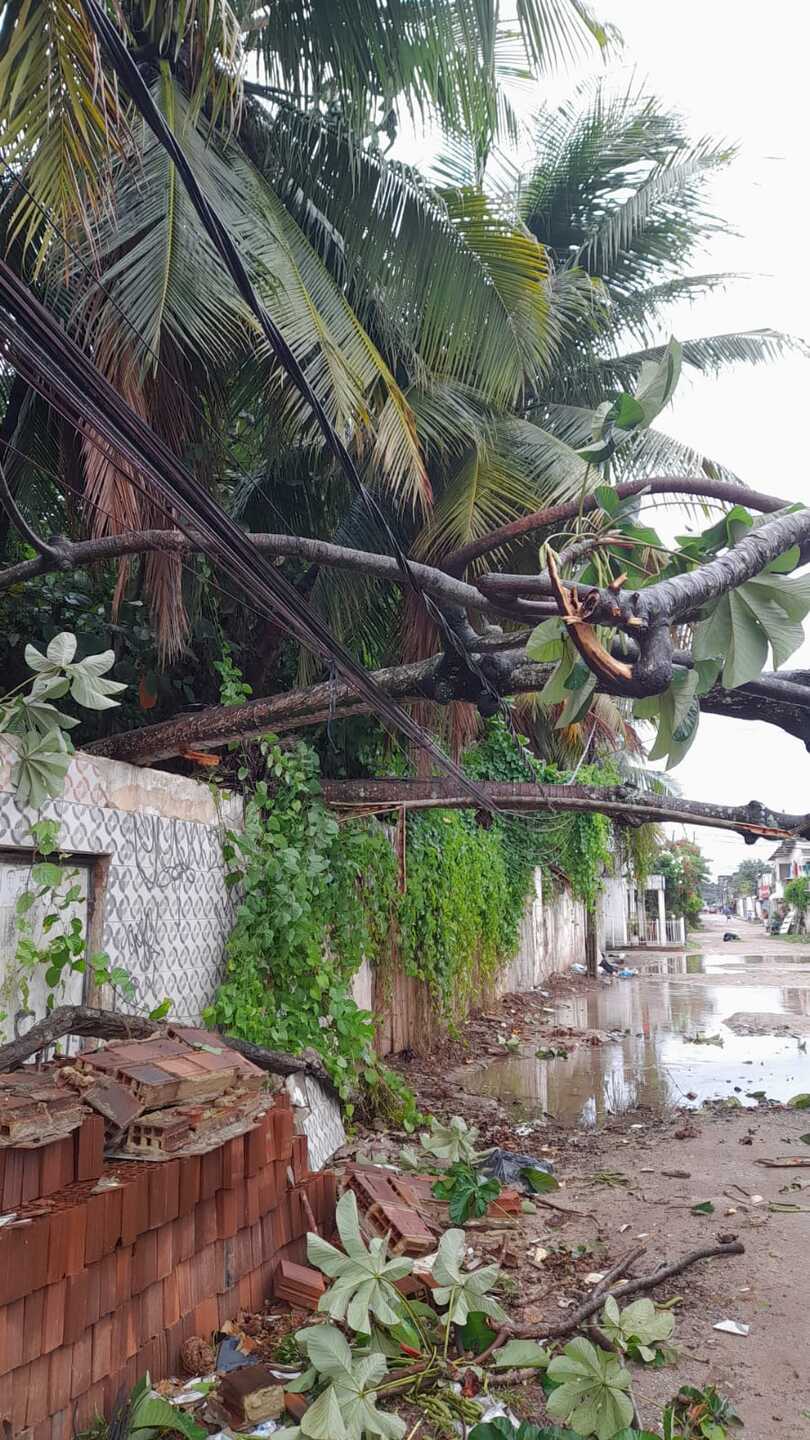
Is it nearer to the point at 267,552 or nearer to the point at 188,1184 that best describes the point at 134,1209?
the point at 188,1184

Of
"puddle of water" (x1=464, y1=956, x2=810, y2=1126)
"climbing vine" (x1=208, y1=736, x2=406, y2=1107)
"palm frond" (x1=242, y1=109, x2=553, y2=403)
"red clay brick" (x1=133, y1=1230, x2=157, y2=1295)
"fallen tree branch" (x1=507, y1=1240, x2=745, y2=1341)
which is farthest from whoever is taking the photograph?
"puddle of water" (x1=464, y1=956, x2=810, y2=1126)

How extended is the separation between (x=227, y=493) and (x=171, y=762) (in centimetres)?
292

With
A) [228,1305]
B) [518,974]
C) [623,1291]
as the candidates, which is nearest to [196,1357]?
[228,1305]

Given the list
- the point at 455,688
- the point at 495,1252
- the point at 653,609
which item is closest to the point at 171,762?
the point at 455,688

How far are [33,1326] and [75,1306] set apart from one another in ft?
0.60

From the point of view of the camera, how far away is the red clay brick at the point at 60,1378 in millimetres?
2635

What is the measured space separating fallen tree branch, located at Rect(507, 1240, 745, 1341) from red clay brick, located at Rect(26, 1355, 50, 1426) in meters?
1.84

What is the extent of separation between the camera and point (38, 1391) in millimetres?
2574

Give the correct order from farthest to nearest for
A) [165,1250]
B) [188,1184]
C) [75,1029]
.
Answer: [75,1029], [188,1184], [165,1250]

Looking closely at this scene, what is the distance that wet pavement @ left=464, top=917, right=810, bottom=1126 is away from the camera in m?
9.01

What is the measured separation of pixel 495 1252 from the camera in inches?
187

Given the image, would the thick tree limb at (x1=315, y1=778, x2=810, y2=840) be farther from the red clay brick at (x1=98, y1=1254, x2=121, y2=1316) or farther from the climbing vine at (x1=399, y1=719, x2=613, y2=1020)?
the red clay brick at (x1=98, y1=1254, x2=121, y2=1316)

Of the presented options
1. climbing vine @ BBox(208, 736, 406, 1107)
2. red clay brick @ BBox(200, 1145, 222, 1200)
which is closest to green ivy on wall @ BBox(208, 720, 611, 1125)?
climbing vine @ BBox(208, 736, 406, 1107)

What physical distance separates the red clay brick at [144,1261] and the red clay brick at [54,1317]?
372mm
